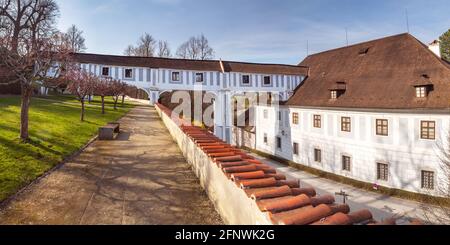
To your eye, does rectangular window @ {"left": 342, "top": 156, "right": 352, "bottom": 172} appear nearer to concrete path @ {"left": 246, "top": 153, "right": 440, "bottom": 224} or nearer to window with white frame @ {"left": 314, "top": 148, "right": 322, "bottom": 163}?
concrete path @ {"left": 246, "top": 153, "right": 440, "bottom": 224}

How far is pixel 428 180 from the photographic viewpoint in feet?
58.7

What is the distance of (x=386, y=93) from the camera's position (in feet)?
68.7

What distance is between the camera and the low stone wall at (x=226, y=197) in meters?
3.48

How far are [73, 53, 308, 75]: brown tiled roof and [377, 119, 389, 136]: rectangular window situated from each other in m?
15.0

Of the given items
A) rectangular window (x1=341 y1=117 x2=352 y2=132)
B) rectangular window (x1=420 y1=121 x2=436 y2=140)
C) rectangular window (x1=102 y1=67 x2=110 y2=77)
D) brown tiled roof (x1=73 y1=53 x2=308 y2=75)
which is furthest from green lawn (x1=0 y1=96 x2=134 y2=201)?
rectangular window (x1=420 y1=121 x2=436 y2=140)

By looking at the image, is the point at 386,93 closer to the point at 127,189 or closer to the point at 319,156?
the point at 319,156

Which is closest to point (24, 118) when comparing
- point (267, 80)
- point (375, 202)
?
point (375, 202)

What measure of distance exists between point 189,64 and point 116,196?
88.8 feet

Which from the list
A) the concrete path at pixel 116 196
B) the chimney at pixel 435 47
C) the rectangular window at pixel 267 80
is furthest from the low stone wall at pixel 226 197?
the rectangular window at pixel 267 80

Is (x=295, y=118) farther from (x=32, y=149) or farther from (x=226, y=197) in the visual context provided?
(x=226, y=197)

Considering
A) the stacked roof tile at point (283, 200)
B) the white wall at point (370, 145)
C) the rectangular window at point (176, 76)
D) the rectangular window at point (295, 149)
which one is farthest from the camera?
the rectangular window at point (176, 76)

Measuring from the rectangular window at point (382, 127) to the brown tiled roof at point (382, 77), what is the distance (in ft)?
3.31

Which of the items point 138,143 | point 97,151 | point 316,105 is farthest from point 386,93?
point 97,151

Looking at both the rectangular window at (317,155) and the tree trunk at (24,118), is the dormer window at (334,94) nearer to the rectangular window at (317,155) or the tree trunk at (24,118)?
the rectangular window at (317,155)
